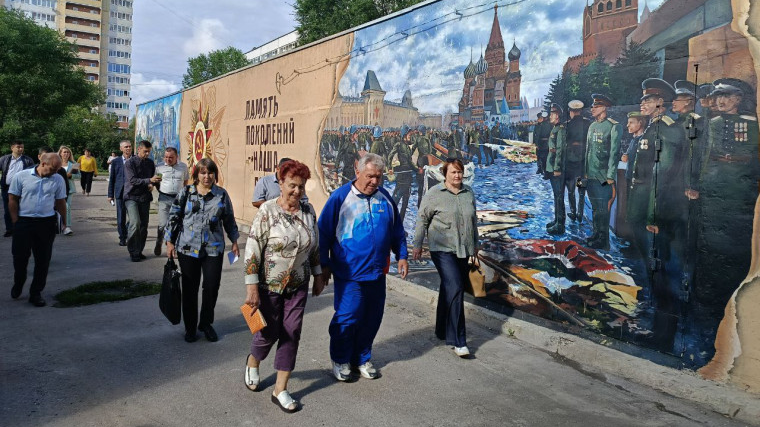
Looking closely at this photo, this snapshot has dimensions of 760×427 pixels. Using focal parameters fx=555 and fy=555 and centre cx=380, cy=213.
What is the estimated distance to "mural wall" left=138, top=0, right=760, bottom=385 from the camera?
13.8ft

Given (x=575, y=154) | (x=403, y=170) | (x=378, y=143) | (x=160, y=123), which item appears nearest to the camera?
(x=575, y=154)

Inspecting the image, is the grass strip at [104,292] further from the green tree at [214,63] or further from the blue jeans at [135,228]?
the green tree at [214,63]

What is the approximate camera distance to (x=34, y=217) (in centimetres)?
614

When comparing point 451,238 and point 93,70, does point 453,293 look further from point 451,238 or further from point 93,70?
point 93,70

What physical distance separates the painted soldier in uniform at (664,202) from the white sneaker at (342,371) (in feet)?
8.38

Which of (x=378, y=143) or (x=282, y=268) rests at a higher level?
(x=378, y=143)

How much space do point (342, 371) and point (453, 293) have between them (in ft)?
4.41

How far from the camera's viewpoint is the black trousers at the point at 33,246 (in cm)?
614

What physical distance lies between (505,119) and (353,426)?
397 cm

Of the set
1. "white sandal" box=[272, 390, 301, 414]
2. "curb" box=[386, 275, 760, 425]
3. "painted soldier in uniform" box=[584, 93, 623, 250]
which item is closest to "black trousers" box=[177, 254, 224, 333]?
"white sandal" box=[272, 390, 301, 414]

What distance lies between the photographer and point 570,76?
5.40m

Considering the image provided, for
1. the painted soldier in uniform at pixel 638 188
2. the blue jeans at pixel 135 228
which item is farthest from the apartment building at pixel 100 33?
the painted soldier in uniform at pixel 638 188

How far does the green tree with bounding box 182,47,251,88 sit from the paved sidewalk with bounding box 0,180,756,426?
207 ft

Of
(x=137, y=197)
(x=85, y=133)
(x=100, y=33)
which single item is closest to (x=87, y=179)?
(x=137, y=197)
